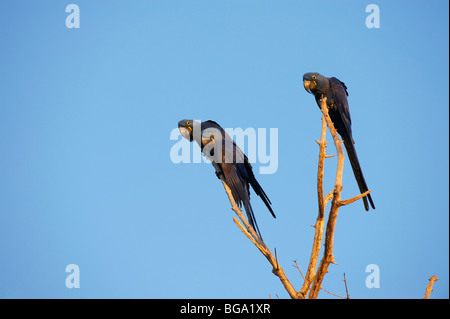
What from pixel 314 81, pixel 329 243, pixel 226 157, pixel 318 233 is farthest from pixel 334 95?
pixel 329 243

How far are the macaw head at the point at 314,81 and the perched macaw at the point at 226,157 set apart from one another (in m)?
1.71

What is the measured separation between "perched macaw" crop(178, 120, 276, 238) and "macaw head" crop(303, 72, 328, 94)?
1708 mm

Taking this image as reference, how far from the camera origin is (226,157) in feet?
23.6

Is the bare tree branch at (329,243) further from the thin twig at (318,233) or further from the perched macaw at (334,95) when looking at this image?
the perched macaw at (334,95)

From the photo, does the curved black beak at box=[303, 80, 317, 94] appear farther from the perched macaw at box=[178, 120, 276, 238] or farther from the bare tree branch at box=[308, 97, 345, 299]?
the bare tree branch at box=[308, 97, 345, 299]

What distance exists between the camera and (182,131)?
25.8ft

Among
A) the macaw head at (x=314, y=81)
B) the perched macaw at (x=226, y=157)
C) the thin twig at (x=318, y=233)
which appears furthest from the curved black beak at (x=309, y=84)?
the thin twig at (x=318, y=233)

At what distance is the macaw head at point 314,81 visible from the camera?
7.76m

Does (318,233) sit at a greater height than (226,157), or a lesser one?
lesser

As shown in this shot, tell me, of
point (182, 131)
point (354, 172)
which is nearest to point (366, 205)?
point (354, 172)

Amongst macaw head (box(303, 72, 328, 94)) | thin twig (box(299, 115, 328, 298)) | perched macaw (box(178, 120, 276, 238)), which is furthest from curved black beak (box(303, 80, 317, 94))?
thin twig (box(299, 115, 328, 298))

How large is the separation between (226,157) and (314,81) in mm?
2148

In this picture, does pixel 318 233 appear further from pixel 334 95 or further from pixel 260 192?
pixel 334 95
